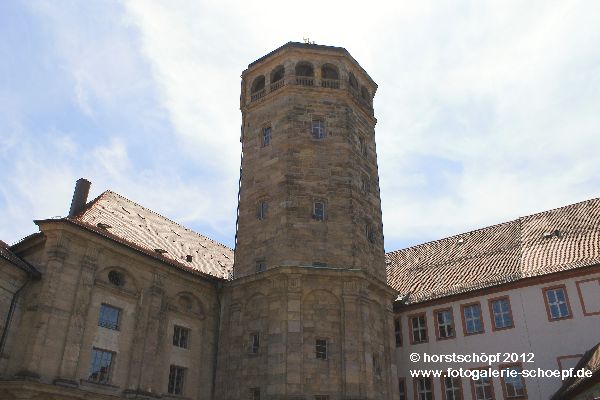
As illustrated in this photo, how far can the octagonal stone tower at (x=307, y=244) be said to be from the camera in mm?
23938

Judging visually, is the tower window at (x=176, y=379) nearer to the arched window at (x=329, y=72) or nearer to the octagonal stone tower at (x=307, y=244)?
the octagonal stone tower at (x=307, y=244)

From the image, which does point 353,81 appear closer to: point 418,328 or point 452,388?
point 418,328

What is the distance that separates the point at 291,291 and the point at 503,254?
14.0m

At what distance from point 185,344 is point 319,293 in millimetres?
7129

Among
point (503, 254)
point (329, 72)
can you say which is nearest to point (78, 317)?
point (329, 72)

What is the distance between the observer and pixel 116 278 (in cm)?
2442

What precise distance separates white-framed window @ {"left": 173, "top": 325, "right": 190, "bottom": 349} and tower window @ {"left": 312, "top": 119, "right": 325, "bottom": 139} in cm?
1238

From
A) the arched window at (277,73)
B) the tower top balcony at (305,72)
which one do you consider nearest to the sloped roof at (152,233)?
the tower top balcony at (305,72)

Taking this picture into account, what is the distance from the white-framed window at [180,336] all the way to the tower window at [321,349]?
Answer: 671 centimetres

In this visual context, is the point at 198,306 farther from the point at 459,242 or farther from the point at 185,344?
the point at 459,242

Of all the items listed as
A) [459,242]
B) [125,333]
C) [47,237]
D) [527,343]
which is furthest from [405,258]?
[47,237]

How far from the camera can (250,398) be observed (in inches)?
944

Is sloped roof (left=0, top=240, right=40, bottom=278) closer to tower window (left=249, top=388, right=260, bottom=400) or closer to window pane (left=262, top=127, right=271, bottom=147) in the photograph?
tower window (left=249, top=388, right=260, bottom=400)

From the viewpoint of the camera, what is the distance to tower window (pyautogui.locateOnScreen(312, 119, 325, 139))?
98.0 ft
